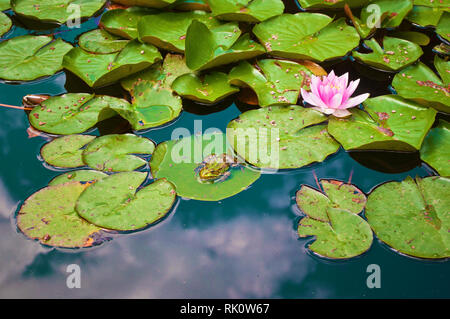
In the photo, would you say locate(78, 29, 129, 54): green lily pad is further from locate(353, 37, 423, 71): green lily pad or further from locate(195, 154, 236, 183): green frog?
locate(353, 37, 423, 71): green lily pad

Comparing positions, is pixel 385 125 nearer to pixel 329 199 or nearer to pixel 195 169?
pixel 329 199

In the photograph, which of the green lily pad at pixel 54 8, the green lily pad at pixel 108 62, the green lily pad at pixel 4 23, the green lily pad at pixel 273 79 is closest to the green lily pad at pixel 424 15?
the green lily pad at pixel 273 79

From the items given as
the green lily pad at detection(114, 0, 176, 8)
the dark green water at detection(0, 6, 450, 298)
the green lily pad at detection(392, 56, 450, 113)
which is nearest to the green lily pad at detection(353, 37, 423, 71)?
the green lily pad at detection(392, 56, 450, 113)

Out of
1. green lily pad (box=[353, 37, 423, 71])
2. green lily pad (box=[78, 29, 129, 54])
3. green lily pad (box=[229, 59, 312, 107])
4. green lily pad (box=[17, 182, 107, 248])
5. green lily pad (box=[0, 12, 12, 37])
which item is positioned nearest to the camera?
green lily pad (box=[17, 182, 107, 248])

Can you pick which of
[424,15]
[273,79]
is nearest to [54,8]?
[273,79]

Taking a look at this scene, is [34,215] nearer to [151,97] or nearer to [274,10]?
[151,97]

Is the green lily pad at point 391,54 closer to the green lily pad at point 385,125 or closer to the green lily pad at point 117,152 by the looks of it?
the green lily pad at point 385,125
